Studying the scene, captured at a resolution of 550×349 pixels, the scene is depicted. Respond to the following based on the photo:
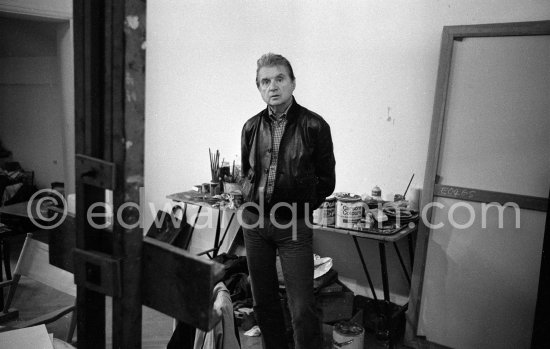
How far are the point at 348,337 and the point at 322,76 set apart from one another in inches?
77.3

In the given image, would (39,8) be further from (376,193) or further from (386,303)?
(386,303)

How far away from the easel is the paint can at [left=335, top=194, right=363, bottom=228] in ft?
6.72

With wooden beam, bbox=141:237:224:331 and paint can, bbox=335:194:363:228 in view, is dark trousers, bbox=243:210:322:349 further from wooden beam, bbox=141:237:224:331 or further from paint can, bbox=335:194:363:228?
wooden beam, bbox=141:237:224:331

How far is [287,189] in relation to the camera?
7.92 feet

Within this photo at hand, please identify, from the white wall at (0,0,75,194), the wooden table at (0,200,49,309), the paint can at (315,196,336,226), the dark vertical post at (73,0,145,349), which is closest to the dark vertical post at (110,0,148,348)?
the dark vertical post at (73,0,145,349)

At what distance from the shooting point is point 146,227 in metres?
4.82

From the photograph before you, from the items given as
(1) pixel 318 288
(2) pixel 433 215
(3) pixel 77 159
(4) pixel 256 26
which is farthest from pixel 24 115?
(3) pixel 77 159

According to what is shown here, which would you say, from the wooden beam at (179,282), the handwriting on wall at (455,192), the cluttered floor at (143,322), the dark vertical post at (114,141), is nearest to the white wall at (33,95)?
the cluttered floor at (143,322)

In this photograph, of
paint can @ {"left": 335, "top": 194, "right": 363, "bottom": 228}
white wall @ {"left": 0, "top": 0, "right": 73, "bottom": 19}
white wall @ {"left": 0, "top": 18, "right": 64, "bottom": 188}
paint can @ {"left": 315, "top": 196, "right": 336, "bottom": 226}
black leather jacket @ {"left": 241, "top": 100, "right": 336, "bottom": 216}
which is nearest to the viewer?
black leather jacket @ {"left": 241, "top": 100, "right": 336, "bottom": 216}

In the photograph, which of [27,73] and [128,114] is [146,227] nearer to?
[27,73]

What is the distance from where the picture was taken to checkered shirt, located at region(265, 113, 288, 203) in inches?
97.0

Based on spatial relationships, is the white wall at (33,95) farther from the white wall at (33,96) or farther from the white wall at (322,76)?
the white wall at (322,76)

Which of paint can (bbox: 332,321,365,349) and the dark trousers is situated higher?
the dark trousers

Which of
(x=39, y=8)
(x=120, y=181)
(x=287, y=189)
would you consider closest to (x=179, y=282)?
(x=120, y=181)
